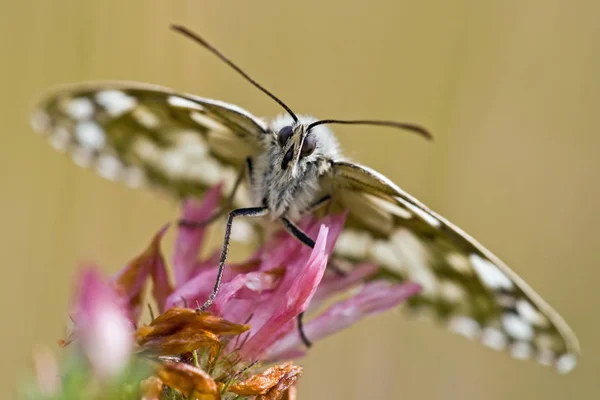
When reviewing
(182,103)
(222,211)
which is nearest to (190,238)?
(222,211)

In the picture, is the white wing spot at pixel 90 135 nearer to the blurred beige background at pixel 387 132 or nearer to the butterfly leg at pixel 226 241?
the butterfly leg at pixel 226 241

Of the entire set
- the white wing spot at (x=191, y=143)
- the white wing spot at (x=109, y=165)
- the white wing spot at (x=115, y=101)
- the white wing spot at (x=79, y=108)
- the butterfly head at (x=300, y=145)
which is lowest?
the white wing spot at (x=109, y=165)

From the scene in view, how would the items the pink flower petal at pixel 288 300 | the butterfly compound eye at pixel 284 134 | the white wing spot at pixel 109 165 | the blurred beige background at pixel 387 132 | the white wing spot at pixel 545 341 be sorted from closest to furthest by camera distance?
the pink flower petal at pixel 288 300, the butterfly compound eye at pixel 284 134, the white wing spot at pixel 545 341, the white wing spot at pixel 109 165, the blurred beige background at pixel 387 132

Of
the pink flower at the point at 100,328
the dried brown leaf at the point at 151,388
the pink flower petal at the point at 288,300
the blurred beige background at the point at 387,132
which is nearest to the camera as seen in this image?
the pink flower at the point at 100,328

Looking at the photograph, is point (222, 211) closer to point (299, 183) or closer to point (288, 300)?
point (299, 183)

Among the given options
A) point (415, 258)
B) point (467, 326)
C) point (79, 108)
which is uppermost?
point (79, 108)

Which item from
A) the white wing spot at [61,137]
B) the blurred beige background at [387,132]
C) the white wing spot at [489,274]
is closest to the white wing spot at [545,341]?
the white wing spot at [489,274]

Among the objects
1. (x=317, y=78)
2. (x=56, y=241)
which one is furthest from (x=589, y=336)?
(x=56, y=241)
